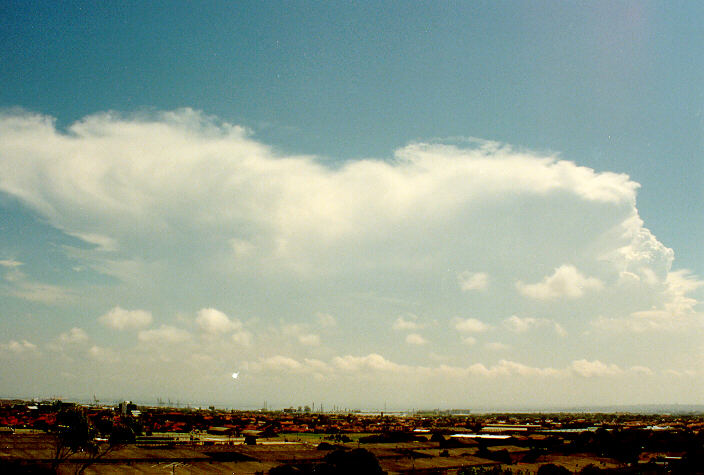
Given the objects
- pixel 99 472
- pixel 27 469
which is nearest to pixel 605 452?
pixel 99 472

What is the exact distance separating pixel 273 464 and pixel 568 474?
109 ft

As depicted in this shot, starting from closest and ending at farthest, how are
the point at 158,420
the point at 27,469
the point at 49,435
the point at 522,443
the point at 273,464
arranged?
the point at 27,469
the point at 273,464
the point at 49,435
the point at 522,443
the point at 158,420

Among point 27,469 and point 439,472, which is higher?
point 27,469

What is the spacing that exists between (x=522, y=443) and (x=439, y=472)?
140ft

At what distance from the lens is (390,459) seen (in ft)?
232

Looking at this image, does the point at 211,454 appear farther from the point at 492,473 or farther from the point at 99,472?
the point at 492,473

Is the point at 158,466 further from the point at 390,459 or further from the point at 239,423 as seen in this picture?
the point at 239,423

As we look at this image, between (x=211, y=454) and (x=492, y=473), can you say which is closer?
(x=492, y=473)

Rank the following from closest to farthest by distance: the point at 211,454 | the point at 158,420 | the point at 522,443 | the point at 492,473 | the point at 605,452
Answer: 1. the point at 492,473
2. the point at 211,454
3. the point at 605,452
4. the point at 522,443
5. the point at 158,420

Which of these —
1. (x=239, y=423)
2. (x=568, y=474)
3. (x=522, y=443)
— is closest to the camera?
(x=568, y=474)

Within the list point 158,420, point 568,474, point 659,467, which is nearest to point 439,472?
→ point 568,474

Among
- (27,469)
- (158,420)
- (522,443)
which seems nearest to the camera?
(27,469)

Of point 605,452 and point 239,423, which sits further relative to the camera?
point 239,423

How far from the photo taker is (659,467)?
64125 mm
